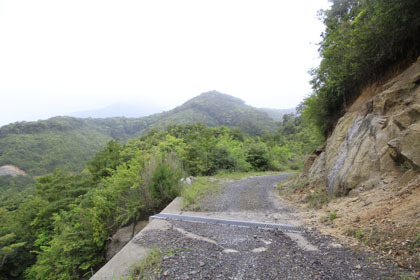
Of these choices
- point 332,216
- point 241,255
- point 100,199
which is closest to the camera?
point 241,255

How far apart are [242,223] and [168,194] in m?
2.56

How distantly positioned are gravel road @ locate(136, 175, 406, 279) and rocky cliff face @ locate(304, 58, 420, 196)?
139 centimetres

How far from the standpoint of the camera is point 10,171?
37.1 metres

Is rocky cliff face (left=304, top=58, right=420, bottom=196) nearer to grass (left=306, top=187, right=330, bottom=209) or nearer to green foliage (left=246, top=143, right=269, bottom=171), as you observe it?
grass (left=306, top=187, right=330, bottom=209)

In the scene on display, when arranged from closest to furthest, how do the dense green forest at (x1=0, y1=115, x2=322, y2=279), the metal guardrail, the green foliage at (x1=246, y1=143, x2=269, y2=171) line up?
the metal guardrail, the dense green forest at (x1=0, y1=115, x2=322, y2=279), the green foliage at (x1=246, y1=143, x2=269, y2=171)

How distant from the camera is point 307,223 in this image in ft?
10.3

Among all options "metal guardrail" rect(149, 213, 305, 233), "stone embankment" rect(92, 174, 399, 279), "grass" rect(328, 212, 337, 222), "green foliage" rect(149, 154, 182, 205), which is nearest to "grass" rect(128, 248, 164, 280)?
"stone embankment" rect(92, 174, 399, 279)

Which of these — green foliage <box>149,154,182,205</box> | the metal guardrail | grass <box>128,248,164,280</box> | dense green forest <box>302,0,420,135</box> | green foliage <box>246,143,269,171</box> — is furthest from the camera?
green foliage <box>246,143,269,171</box>

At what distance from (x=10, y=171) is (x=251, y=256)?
5045 centimetres

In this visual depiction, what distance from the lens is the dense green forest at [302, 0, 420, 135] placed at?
358 centimetres

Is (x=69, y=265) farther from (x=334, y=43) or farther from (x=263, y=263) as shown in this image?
(x=334, y=43)

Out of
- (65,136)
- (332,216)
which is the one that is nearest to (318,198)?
(332,216)

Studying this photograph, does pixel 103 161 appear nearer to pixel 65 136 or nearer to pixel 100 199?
pixel 100 199

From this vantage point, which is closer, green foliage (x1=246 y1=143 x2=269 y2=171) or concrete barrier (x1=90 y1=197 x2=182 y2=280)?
concrete barrier (x1=90 y1=197 x2=182 y2=280)
